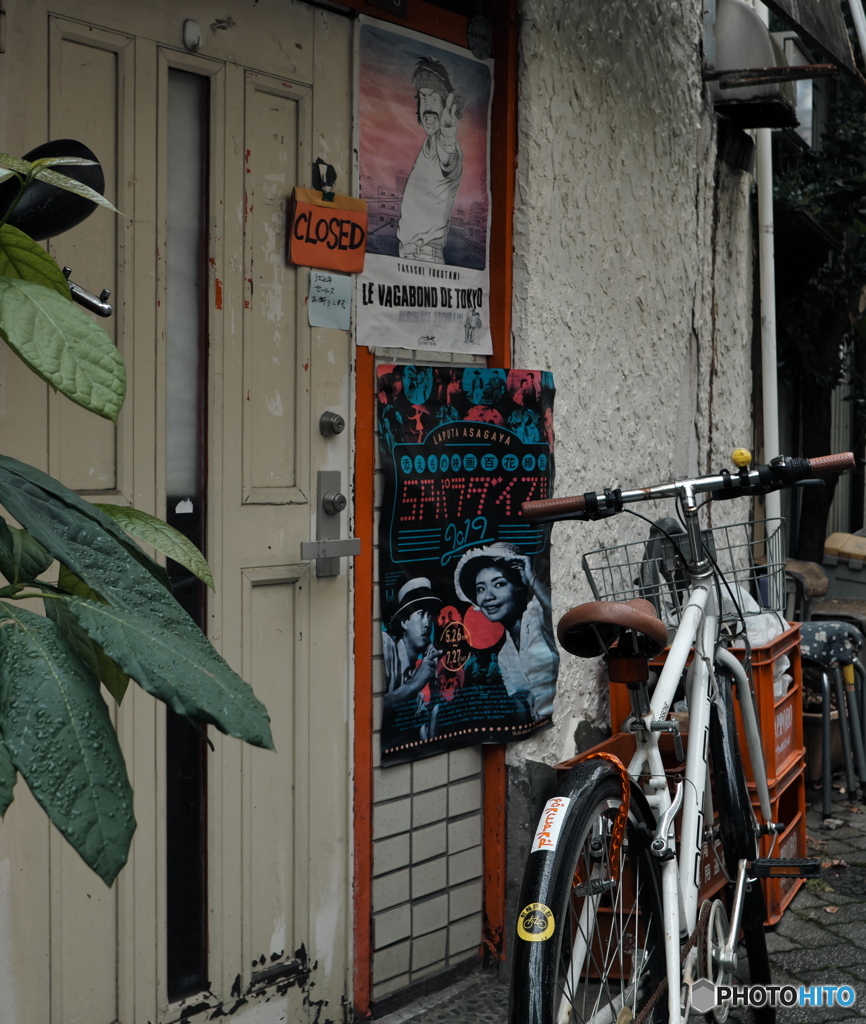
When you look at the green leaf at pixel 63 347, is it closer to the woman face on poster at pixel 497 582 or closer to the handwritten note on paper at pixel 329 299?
the handwritten note on paper at pixel 329 299

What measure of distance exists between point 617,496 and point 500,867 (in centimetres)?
147

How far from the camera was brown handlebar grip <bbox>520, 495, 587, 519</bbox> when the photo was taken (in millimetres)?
2576

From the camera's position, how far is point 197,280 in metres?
2.63

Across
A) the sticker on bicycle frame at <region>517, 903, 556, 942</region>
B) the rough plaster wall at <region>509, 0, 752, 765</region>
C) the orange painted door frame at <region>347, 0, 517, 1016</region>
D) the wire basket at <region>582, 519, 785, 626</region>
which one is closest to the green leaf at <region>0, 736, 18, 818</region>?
the sticker on bicycle frame at <region>517, 903, 556, 942</region>

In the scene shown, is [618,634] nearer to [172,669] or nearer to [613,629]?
[613,629]

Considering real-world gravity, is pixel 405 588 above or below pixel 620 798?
above

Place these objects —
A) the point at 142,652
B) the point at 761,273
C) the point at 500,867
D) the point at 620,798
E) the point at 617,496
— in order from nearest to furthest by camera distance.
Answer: the point at 142,652 < the point at 620,798 < the point at 617,496 < the point at 500,867 < the point at 761,273

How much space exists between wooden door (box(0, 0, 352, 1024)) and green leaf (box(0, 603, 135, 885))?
1647 millimetres

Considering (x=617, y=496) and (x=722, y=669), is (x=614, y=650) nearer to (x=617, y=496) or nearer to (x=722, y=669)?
(x=617, y=496)

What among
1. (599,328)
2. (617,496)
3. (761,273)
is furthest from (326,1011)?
(761,273)

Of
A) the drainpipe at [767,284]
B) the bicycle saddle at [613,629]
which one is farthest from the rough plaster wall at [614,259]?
the bicycle saddle at [613,629]

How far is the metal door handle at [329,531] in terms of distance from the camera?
290 cm

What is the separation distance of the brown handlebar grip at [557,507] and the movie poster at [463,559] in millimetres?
614

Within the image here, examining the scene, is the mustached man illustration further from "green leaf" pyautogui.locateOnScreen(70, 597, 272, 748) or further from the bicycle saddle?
"green leaf" pyautogui.locateOnScreen(70, 597, 272, 748)
